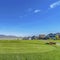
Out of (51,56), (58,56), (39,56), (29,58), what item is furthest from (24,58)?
(58,56)

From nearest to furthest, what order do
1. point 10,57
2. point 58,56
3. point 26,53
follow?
point 10,57 → point 26,53 → point 58,56

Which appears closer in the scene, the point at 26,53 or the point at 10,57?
the point at 10,57

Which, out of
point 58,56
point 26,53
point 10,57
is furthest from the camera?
point 58,56

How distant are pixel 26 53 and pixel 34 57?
97 cm

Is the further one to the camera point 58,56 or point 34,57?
point 58,56

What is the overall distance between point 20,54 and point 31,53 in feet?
4.19

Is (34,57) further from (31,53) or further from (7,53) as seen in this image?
(7,53)

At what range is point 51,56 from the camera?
16766 millimetres

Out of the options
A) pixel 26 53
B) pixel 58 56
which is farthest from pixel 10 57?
pixel 58 56

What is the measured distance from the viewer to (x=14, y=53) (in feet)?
51.4

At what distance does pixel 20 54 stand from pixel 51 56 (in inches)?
141

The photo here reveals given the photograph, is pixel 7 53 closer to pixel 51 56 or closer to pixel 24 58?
pixel 24 58

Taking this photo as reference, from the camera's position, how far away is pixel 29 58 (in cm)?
1543

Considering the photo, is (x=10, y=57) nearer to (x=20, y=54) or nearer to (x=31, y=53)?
(x=20, y=54)
